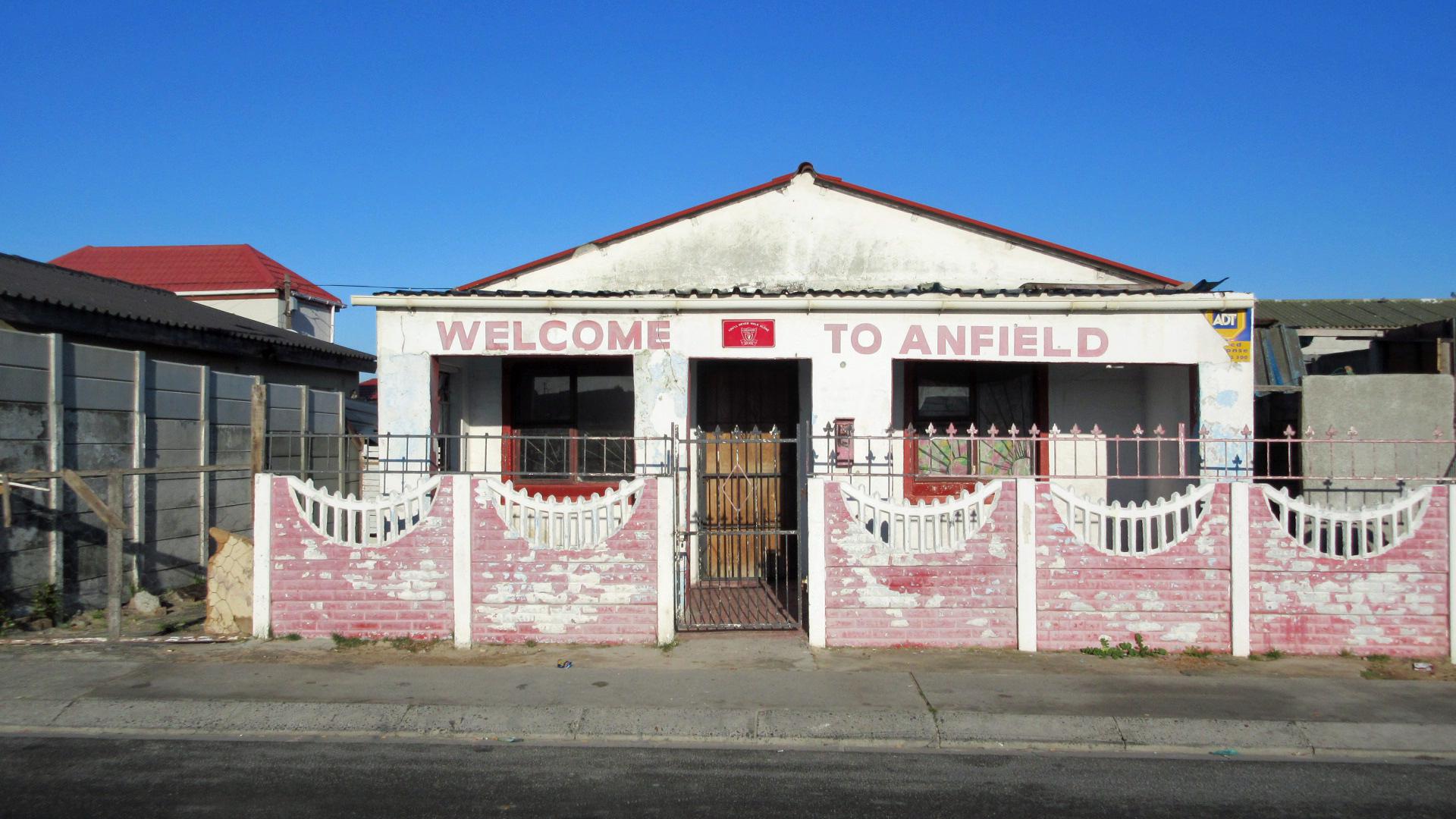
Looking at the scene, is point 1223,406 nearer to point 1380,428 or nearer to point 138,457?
point 1380,428

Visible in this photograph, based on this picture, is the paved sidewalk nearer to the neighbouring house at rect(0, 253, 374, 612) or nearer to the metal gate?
the metal gate

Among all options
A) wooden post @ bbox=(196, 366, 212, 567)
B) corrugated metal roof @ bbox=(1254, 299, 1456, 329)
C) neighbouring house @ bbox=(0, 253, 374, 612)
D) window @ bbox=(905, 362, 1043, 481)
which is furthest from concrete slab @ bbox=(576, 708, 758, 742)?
corrugated metal roof @ bbox=(1254, 299, 1456, 329)

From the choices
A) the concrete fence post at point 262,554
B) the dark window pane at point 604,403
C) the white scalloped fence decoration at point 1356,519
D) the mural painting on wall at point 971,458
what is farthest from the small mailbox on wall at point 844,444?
the concrete fence post at point 262,554

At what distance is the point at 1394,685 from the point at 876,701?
4.04 meters

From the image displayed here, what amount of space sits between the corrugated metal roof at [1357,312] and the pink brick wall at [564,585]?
54.2ft

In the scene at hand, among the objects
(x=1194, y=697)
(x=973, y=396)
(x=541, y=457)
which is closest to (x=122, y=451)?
(x=541, y=457)

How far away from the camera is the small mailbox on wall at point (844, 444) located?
9.37 m

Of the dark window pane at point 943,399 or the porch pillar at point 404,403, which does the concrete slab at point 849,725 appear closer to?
the porch pillar at point 404,403

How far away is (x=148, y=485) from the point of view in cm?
1002

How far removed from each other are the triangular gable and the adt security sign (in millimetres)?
1758

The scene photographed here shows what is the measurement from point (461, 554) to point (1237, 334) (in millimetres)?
7767

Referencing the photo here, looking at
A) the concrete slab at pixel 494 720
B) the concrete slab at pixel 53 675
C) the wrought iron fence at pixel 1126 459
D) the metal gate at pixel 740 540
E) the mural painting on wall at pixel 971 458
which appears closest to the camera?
the concrete slab at pixel 494 720

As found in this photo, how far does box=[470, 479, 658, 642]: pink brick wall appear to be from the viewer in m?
8.00

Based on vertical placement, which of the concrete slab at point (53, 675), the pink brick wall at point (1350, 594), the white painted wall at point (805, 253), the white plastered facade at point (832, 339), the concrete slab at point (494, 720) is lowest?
the concrete slab at point (494, 720)
